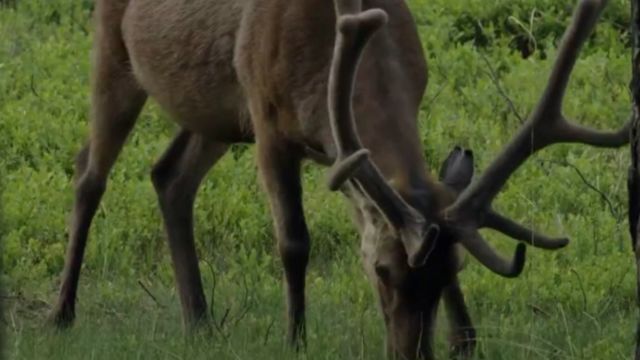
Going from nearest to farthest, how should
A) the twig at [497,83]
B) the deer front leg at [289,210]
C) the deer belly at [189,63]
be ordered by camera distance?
the deer front leg at [289,210] < the deer belly at [189,63] < the twig at [497,83]

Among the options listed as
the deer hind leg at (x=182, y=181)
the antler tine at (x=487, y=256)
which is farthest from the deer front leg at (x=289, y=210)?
the antler tine at (x=487, y=256)

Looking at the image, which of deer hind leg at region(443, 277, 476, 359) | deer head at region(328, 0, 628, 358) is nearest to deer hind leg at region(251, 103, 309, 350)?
deer hind leg at region(443, 277, 476, 359)

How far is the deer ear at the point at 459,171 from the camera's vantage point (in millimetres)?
7152

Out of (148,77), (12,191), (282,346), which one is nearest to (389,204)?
(282,346)

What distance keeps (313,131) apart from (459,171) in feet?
2.37

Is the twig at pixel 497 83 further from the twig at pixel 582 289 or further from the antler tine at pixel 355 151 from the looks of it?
the antler tine at pixel 355 151

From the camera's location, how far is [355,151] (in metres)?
7.00

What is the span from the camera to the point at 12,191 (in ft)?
32.7

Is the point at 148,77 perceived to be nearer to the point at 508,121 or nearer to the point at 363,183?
the point at 363,183

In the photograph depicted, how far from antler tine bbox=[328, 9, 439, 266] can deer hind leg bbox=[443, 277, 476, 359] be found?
66cm

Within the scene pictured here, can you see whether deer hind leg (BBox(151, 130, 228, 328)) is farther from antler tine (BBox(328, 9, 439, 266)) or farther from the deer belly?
antler tine (BBox(328, 9, 439, 266))

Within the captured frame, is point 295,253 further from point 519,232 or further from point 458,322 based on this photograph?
point 519,232

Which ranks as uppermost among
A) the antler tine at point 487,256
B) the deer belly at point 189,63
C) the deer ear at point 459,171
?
the antler tine at point 487,256

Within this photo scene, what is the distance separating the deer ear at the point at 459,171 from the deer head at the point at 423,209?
0.8 inches
